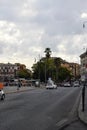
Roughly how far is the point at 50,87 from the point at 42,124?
76227mm

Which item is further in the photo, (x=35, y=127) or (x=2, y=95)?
(x=2, y=95)

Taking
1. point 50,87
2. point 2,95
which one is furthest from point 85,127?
point 50,87

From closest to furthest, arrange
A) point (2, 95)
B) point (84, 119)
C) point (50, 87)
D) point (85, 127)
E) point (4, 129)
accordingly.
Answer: point (4, 129) < point (85, 127) < point (84, 119) < point (2, 95) < point (50, 87)

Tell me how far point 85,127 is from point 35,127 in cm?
192

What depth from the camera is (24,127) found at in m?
16.0

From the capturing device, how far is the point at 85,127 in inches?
648

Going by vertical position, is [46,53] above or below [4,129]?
above

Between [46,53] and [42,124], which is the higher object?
[46,53]

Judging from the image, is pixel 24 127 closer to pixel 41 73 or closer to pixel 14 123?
pixel 14 123

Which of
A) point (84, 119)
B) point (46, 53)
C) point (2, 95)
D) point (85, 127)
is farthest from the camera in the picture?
point (46, 53)

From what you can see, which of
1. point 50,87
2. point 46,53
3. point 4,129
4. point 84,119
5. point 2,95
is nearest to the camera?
point 4,129

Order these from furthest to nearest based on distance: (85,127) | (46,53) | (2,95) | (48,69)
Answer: (48,69) < (46,53) < (2,95) < (85,127)

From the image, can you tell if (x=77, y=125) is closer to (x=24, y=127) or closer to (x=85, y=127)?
(x=85, y=127)

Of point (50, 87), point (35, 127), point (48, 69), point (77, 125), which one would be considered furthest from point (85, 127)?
point (48, 69)
